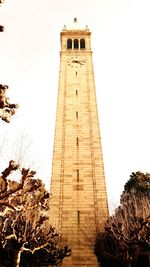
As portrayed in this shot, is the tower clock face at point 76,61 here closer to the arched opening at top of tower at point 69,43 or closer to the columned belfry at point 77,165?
the columned belfry at point 77,165

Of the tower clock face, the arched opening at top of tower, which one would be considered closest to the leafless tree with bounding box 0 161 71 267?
the tower clock face

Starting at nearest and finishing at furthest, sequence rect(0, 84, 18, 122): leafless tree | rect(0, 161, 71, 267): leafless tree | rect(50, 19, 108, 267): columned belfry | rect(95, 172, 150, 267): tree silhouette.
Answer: rect(0, 84, 18, 122): leafless tree → rect(0, 161, 71, 267): leafless tree → rect(95, 172, 150, 267): tree silhouette → rect(50, 19, 108, 267): columned belfry

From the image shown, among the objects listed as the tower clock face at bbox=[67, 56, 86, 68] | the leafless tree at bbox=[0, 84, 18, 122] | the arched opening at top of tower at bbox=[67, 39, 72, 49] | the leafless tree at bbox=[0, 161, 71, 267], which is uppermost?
the arched opening at top of tower at bbox=[67, 39, 72, 49]

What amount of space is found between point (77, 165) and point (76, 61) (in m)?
15.0

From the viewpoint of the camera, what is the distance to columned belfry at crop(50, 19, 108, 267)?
21.8 metres

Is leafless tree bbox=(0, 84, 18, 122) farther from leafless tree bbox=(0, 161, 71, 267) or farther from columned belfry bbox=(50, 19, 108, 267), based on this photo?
columned belfry bbox=(50, 19, 108, 267)

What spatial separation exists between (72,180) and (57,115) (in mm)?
7505

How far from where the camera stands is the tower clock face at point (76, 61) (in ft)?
114

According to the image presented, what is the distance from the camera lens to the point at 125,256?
18000 mm

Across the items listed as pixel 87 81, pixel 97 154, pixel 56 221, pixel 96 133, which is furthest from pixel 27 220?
pixel 87 81

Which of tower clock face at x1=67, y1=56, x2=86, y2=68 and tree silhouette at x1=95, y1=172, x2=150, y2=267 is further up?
tower clock face at x1=67, y1=56, x2=86, y2=68

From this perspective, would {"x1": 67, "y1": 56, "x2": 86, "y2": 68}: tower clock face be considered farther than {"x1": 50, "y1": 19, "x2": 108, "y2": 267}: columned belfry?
Yes

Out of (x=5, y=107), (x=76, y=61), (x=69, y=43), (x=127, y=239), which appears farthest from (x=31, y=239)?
(x=69, y=43)

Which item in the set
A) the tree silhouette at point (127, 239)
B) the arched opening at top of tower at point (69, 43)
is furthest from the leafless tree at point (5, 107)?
the arched opening at top of tower at point (69, 43)
